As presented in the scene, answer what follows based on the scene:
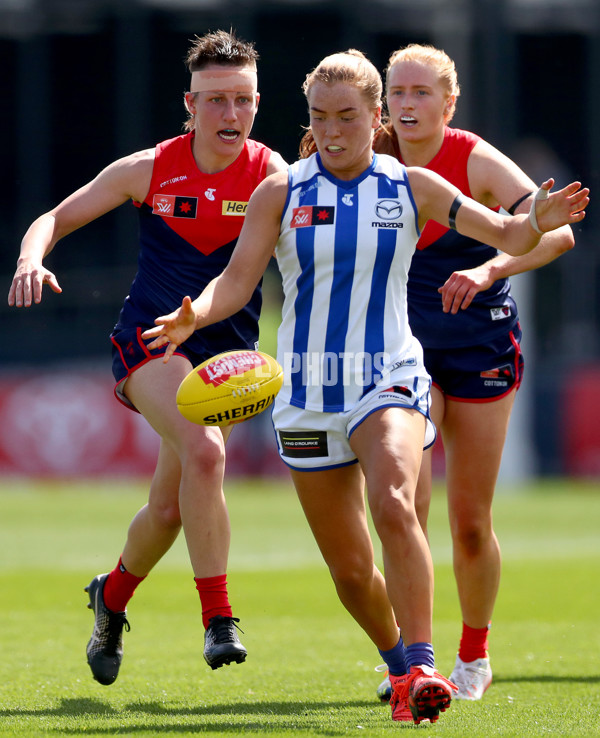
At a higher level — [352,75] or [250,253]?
[352,75]

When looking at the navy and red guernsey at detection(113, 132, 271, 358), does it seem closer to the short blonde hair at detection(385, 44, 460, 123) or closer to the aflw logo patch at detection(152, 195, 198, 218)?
the aflw logo patch at detection(152, 195, 198, 218)

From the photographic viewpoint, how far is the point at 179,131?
26938 mm

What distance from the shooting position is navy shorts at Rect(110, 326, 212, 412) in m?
5.30

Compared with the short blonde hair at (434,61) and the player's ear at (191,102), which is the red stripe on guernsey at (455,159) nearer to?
the short blonde hair at (434,61)

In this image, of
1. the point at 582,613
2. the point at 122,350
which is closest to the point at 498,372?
the point at 122,350

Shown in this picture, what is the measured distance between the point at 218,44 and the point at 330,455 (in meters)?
1.87

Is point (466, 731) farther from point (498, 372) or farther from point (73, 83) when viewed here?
point (73, 83)

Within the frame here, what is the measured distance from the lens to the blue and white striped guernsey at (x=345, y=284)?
14.7 ft

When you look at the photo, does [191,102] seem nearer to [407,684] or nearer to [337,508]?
[337,508]

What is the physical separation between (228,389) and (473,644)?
6.06ft

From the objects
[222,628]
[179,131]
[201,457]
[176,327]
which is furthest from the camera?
[179,131]

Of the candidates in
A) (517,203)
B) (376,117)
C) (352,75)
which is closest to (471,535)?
(517,203)

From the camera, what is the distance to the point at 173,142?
5.42m

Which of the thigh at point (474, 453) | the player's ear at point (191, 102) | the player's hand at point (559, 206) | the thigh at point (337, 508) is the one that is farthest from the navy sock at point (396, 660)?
the player's ear at point (191, 102)
